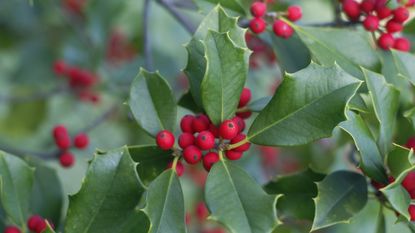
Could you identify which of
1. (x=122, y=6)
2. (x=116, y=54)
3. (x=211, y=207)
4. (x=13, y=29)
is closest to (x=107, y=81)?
(x=122, y=6)

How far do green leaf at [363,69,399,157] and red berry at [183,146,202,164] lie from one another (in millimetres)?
351

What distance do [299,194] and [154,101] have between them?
39 cm

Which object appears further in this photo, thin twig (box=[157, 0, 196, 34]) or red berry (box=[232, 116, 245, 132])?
thin twig (box=[157, 0, 196, 34])

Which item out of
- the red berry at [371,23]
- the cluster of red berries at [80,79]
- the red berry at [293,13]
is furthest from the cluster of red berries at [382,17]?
the cluster of red berries at [80,79]

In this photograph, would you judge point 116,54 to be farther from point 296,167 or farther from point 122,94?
point 296,167

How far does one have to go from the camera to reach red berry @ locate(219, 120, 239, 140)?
109 cm

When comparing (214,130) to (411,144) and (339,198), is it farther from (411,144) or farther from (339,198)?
(411,144)

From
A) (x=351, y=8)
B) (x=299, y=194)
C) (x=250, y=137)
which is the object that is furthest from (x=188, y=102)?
(x=351, y=8)

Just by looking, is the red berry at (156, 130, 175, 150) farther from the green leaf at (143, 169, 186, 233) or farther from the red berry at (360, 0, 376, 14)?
the red berry at (360, 0, 376, 14)

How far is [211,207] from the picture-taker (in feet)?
3.41

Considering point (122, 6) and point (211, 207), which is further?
point (122, 6)

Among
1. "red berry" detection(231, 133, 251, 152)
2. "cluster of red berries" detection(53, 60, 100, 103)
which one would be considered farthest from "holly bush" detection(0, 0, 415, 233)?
"cluster of red berries" detection(53, 60, 100, 103)

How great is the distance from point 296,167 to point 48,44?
1.27 meters

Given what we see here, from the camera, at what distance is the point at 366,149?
117 cm
